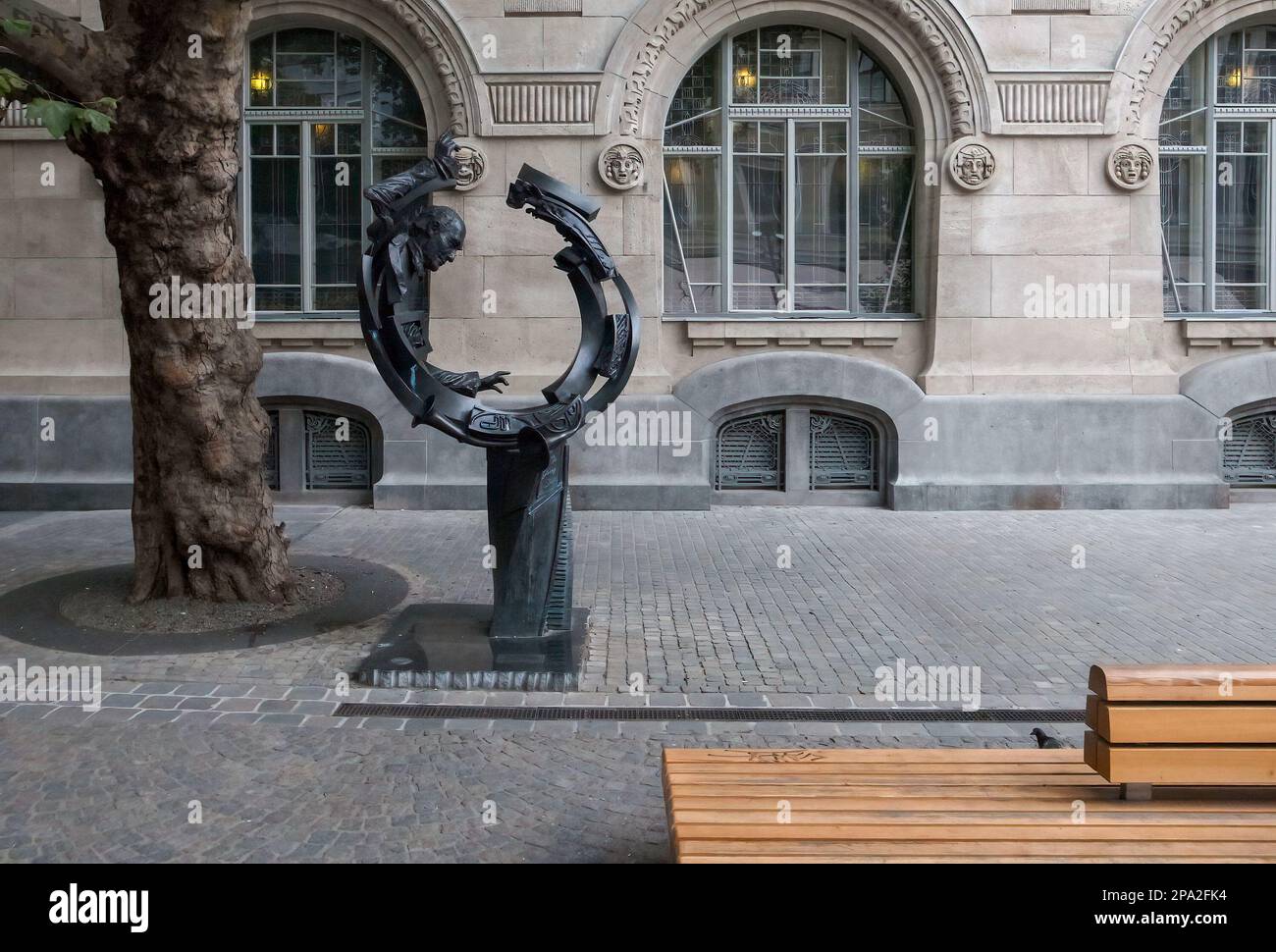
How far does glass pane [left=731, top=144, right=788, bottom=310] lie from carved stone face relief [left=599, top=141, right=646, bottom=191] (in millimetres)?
1352

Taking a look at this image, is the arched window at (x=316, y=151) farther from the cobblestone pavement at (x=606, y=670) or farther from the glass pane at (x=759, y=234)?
the glass pane at (x=759, y=234)

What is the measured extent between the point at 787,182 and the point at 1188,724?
11.0 m

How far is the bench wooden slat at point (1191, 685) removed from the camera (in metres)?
3.96

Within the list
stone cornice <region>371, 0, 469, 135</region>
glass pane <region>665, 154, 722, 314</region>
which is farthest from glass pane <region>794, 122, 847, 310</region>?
stone cornice <region>371, 0, 469, 135</region>

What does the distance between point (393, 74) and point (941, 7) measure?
6122 mm

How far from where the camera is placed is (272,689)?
23.9 feet

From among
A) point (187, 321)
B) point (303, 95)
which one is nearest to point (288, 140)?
point (303, 95)

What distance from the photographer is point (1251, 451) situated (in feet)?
46.5

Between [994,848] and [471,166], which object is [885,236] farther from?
[994,848]

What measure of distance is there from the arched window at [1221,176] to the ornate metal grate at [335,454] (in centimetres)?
934

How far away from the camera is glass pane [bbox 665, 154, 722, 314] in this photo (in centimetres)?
1422

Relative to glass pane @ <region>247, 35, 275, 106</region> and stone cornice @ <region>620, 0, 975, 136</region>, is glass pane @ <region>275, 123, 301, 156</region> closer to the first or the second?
glass pane @ <region>247, 35, 275, 106</region>
